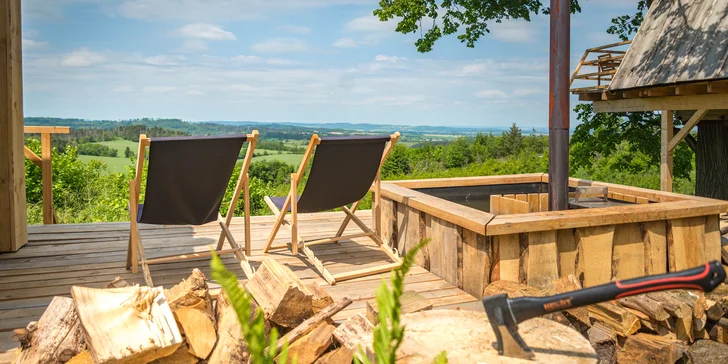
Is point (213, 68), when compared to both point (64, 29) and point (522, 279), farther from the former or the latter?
point (522, 279)

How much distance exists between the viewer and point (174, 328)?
2264 mm

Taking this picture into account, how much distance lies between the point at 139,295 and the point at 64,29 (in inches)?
1418

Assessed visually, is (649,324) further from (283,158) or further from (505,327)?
(283,158)

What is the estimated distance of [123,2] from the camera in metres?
34.2

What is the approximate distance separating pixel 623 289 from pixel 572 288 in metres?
1.68

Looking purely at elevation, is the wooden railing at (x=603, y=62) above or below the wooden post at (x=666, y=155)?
above

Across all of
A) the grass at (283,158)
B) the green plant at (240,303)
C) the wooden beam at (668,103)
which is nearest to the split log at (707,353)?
the green plant at (240,303)

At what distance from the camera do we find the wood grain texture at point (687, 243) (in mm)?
3754

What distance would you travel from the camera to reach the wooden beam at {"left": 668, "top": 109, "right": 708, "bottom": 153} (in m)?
7.49

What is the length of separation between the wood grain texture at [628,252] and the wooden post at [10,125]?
4.35 metres

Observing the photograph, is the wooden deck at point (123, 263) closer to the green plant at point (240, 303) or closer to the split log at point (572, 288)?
the split log at point (572, 288)

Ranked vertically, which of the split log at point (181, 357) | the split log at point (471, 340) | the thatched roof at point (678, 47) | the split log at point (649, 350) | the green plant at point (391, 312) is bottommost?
the split log at point (649, 350)

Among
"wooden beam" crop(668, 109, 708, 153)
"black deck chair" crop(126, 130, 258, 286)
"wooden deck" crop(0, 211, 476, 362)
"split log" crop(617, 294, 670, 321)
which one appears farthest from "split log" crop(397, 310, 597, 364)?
"wooden beam" crop(668, 109, 708, 153)

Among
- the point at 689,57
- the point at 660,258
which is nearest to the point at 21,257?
the point at 660,258
